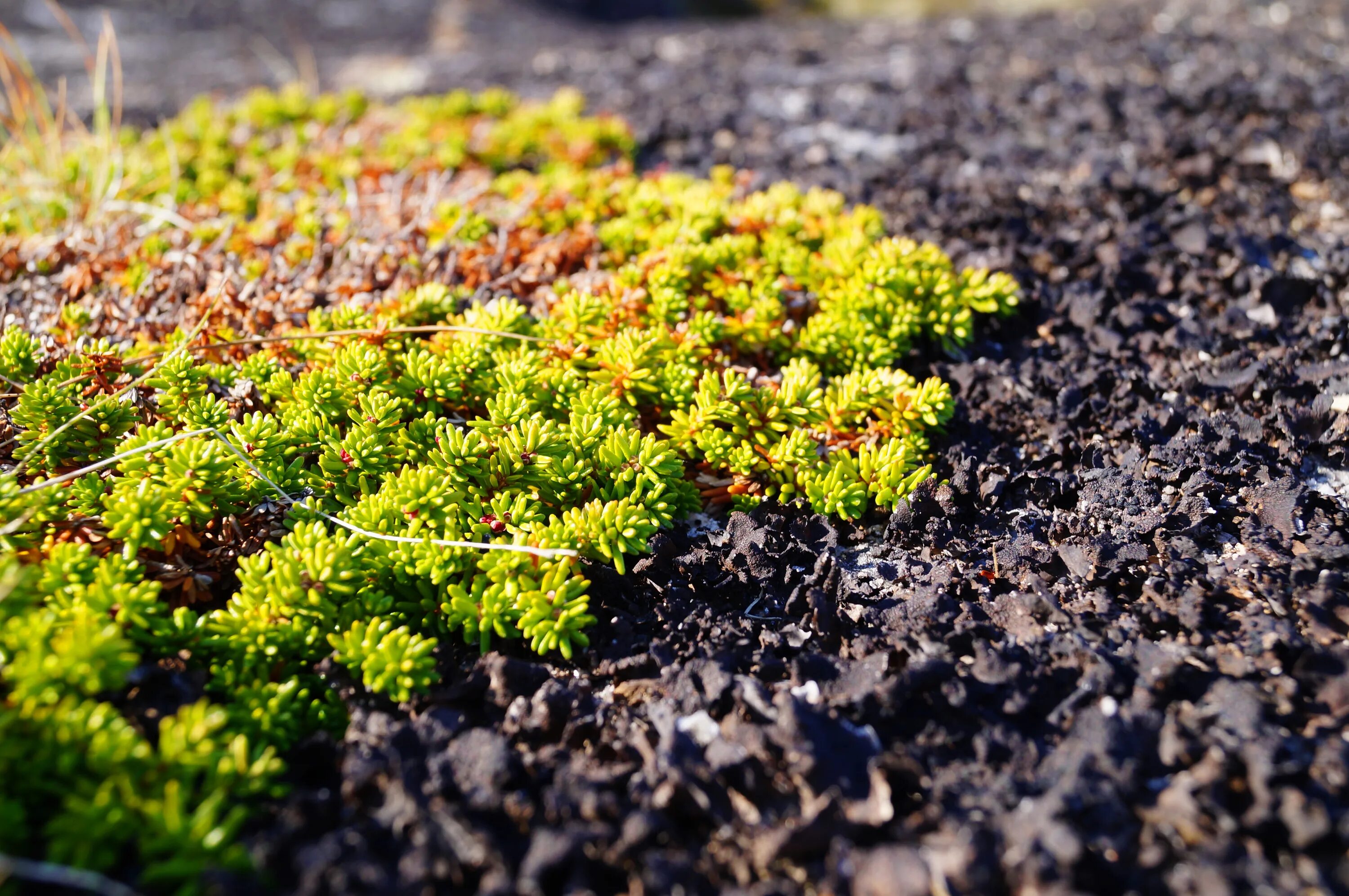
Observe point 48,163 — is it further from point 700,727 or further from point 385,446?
point 700,727

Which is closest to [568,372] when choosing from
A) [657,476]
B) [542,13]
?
[657,476]

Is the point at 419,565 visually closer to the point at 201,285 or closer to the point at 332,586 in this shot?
the point at 332,586

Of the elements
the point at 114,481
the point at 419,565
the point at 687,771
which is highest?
the point at 114,481

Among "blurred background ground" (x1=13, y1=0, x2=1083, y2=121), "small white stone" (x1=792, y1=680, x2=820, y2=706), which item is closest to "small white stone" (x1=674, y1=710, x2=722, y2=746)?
"small white stone" (x1=792, y1=680, x2=820, y2=706)

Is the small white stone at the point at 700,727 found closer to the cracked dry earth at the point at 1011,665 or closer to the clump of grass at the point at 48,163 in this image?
the cracked dry earth at the point at 1011,665

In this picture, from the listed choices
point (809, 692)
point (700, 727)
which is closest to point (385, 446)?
point (700, 727)

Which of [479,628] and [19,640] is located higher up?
[19,640]

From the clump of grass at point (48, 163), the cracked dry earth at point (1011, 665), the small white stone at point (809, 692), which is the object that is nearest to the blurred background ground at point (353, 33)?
the clump of grass at point (48, 163)
